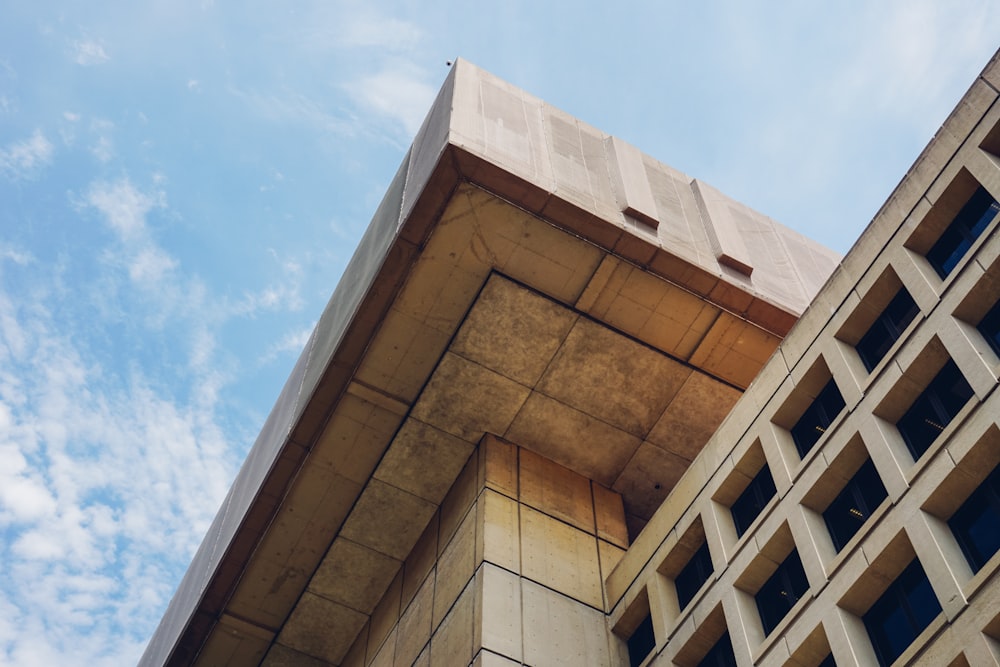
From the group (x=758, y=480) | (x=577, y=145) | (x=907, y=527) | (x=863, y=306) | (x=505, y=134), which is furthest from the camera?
(x=577, y=145)

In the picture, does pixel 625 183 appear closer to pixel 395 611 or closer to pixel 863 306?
pixel 863 306

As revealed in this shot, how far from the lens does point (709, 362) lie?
81.6 feet

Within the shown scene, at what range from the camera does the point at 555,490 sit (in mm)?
25078

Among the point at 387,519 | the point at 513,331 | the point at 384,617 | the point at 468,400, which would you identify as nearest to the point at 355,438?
the point at 387,519

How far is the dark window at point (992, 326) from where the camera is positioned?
49.9ft

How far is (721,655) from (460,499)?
8.70m

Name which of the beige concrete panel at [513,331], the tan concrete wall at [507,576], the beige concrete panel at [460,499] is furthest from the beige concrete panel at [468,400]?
the beige concrete panel at [460,499]

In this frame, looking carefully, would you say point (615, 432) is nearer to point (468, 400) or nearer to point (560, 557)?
point (468, 400)

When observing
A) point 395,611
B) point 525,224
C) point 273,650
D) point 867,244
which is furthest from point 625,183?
point 273,650

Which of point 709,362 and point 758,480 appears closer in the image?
point 758,480

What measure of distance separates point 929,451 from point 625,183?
12.4 metres

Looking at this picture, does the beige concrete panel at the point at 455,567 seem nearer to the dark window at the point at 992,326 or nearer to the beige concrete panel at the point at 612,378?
the beige concrete panel at the point at 612,378

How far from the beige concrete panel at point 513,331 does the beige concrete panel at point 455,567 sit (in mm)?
3718

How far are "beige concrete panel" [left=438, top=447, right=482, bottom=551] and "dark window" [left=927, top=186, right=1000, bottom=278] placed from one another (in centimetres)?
1121
